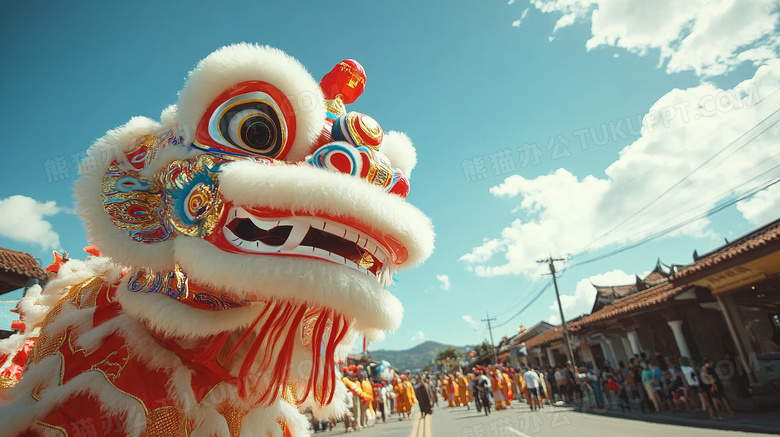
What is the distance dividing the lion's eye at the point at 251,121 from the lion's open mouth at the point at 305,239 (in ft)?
0.94

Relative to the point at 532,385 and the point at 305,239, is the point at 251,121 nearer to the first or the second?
the point at 305,239

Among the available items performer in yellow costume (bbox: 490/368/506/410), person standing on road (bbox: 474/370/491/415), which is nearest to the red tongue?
person standing on road (bbox: 474/370/491/415)

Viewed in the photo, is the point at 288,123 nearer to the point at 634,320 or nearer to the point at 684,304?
the point at 684,304

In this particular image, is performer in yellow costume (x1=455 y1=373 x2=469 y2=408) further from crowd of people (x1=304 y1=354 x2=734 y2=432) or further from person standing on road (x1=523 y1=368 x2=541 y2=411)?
person standing on road (x1=523 y1=368 x2=541 y2=411)

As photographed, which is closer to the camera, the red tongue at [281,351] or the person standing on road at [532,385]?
the red tongue at [281,351]

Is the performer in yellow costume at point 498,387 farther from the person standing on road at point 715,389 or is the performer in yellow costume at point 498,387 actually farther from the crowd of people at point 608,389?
the person standing on road at point 715,389

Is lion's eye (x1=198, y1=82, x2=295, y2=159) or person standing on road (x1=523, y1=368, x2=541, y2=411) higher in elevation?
lion's eye (x1=198, y1=82, x2=295, y2=159)

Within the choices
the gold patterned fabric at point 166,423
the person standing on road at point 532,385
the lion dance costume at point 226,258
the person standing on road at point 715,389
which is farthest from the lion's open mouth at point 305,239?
the person standing on road at point 532,385

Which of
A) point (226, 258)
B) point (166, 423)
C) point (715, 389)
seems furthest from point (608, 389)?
point (226, 258)

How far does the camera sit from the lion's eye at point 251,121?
1.55m

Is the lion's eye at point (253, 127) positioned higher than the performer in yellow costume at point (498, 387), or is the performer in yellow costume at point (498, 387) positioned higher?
the lion's eye at point (253, 127)

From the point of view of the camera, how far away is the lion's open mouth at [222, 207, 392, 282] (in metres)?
1.35

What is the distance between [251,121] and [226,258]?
54 cm

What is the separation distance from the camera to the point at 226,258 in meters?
1.33
